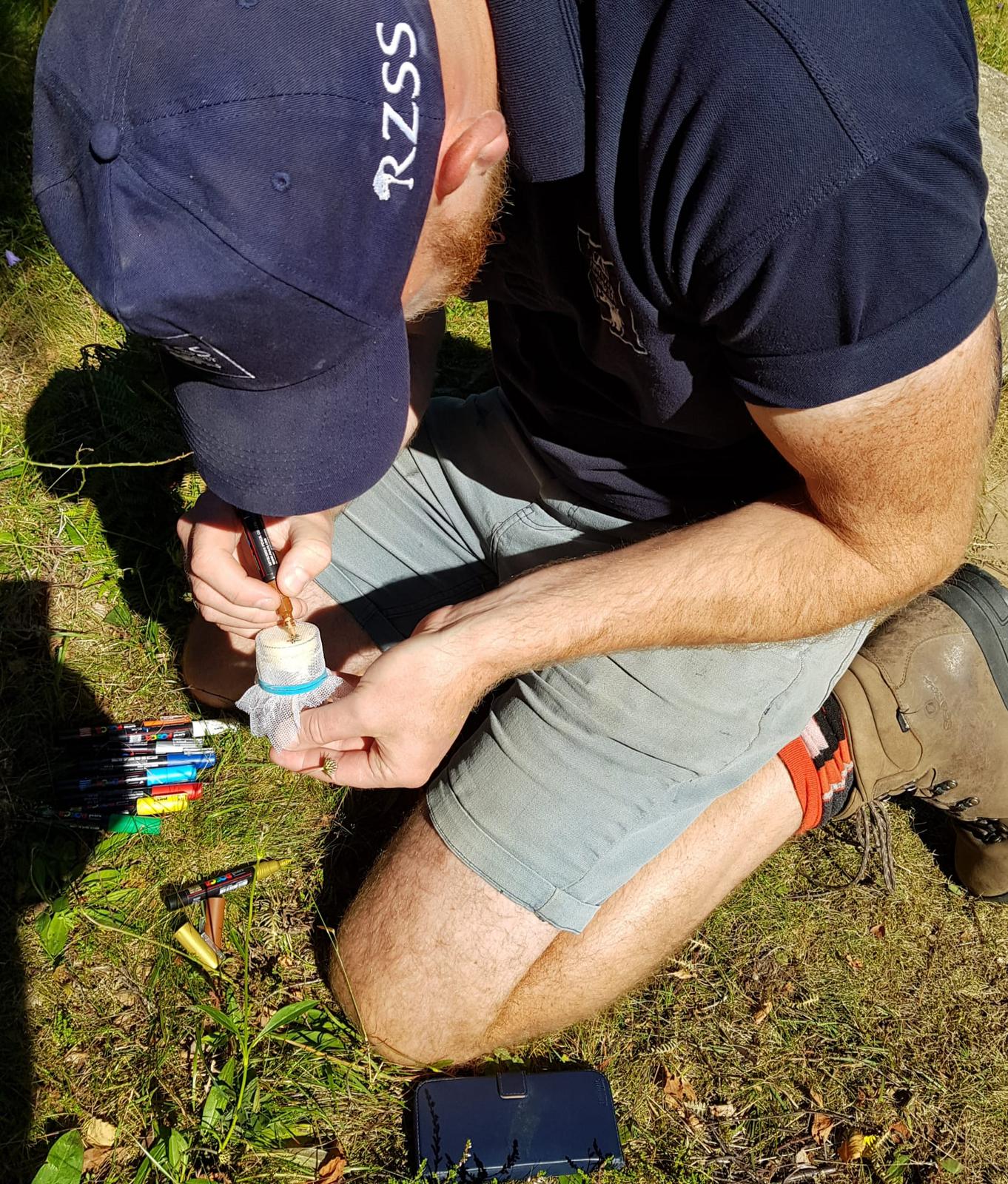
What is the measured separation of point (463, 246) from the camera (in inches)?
77.6

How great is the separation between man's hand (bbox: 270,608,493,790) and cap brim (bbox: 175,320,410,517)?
0.40 metres

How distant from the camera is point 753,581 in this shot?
2.22 m

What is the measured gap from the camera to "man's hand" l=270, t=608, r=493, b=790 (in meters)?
2.22

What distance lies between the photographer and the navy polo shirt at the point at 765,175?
1577 millimetres

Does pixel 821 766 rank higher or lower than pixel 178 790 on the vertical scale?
higher

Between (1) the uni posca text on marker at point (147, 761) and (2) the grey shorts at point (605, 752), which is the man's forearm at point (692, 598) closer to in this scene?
(2) the grey shorts at point (605, 752)

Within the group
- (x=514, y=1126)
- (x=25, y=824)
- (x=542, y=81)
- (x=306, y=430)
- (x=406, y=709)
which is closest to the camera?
(x=542, y=81)

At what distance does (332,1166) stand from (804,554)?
1.78 meters

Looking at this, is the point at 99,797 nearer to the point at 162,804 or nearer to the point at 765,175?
the point at 162,804

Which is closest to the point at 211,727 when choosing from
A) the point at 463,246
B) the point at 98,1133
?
the point at 98,1133

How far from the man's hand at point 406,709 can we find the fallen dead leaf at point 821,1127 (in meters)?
1.40

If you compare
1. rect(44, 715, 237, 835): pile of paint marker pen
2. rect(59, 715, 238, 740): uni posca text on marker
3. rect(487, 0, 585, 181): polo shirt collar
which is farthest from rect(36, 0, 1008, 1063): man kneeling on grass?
rect(44, 715, 237, 835): pile of paint marker pen

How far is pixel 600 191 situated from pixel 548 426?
89 cm

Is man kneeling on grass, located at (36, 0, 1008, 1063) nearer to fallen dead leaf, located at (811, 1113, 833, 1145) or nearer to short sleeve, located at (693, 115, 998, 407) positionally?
short sleeve, located at (693, 115, 998, 407)
